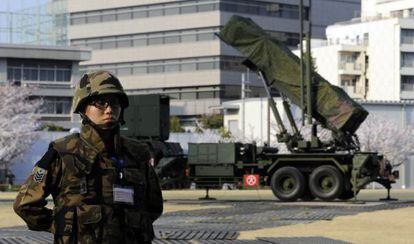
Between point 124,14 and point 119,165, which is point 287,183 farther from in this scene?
point 124,14

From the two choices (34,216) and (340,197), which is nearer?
(34,216)

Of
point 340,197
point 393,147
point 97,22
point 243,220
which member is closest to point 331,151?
point 340,197

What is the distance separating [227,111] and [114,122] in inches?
3227

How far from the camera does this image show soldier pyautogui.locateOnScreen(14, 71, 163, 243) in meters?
4.93

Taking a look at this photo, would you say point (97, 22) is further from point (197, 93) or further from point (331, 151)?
point (331, 151)

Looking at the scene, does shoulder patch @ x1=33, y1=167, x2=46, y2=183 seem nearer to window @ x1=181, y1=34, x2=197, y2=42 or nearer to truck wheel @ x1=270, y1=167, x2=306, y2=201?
truck wheel @ x1=270, y1=167, x2=306, y2=201

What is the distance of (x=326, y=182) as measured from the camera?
94.0ft

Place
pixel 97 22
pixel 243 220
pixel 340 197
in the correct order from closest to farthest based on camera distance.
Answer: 1. pixel 243 220
2. pixel 340 197
3. pixel 97 22

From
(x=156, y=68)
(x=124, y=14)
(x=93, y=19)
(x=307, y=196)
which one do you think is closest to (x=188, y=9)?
(x=156, y=68)

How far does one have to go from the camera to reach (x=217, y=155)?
3050 centimetres

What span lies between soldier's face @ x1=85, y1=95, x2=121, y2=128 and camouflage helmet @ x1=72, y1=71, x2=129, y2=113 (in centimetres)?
4

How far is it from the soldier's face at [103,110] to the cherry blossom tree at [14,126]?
52.6 meters

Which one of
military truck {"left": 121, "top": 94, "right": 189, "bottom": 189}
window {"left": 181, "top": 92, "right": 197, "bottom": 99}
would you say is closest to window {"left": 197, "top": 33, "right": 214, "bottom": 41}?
window {"left": 181, "top": 92, "right": 197, "bottom": 99}

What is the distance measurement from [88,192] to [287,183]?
80.0 feet
